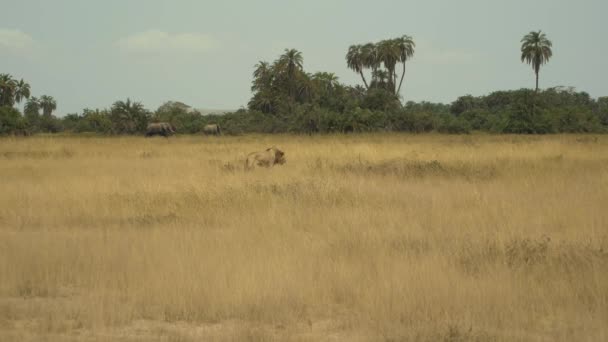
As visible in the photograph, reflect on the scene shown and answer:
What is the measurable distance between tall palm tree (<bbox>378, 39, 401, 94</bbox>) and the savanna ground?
6649cm

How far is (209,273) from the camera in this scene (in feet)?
18.1

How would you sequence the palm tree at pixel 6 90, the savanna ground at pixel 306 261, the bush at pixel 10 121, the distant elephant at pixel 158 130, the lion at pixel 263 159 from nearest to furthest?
the savanna ground at pixel 306 261
the lion at pixel 263 159
the bush at pixel 10 121
the distant elephant at pixel 158 130
the palm tree at pixel 6 90

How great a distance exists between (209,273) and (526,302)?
2.81 metres

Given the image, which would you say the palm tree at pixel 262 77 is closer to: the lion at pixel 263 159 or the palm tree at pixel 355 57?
the palm tree at pixel 355 57

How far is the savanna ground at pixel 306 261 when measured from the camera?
4.37m

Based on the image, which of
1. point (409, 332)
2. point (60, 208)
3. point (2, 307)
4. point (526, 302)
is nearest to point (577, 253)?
Answer: point (526, 302)

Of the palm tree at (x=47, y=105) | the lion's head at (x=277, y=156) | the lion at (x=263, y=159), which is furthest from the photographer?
the palm tree at (x=47, y=105)

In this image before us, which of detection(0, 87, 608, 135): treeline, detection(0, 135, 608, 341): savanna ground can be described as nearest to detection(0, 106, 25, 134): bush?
detection(0, 87, 608, 135): treeline

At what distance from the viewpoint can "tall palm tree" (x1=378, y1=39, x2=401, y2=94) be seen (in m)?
76.7

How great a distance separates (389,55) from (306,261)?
73.7 meters

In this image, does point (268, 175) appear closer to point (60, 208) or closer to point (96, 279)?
point (60, 208)

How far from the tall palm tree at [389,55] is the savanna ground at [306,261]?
6649 centimetres

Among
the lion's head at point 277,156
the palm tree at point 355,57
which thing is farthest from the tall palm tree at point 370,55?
the lion's head at point 277,156

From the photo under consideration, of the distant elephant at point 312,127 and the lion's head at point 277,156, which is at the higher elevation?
the distant elephant at point 312,127
